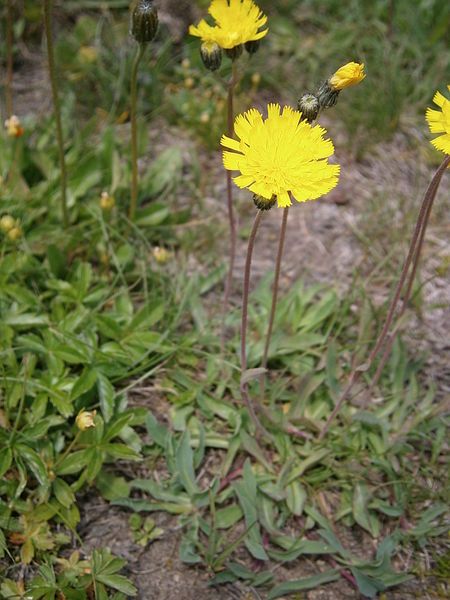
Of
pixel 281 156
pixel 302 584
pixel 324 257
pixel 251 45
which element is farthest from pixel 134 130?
pixel 302 584

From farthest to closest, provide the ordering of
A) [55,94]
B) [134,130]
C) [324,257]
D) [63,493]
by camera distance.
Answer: [324,257]
[134,130]
[55,94]
[63,493]

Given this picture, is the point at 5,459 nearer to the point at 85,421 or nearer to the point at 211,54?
the point at 85,421

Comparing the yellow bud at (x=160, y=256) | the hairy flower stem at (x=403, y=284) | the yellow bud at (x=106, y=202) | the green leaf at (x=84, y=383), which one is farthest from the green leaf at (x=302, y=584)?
the yellow bud at (x=106, y=202)

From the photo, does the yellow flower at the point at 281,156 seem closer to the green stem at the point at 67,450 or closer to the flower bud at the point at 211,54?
the flower bud at the point at 211,54

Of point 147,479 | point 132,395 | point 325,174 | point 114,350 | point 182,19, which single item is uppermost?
point 182,19

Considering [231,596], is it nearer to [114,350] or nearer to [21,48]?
[114,350]

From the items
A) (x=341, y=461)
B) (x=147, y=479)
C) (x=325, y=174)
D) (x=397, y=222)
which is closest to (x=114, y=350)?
(x=147, y=479)
